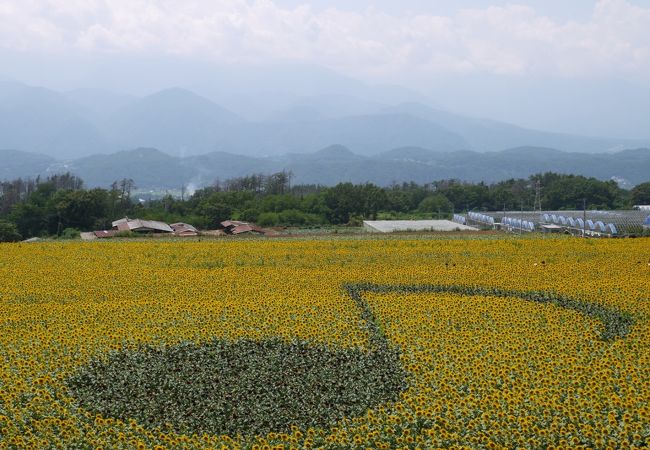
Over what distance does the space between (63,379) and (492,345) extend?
27.2 ft

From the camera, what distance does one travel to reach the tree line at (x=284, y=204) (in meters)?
58.8

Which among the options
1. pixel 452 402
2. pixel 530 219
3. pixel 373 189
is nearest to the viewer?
pixel 452 402

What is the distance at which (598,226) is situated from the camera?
45.5m

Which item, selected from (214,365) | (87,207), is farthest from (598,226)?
(87,207)

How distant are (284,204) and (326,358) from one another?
2248 inches

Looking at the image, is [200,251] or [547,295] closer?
[547,295]

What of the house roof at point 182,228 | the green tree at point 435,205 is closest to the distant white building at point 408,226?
the house roof at point 182,228

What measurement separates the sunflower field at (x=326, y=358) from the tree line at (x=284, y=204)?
3527cm

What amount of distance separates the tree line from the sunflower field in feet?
116

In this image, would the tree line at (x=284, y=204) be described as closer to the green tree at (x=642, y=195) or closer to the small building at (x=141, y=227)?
the green tree at (x=642, y=195)

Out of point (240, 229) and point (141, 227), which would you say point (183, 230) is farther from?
point (240, 229)

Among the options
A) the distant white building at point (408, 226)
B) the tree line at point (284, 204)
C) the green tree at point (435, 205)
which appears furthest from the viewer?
the green tree at point (435, 205)

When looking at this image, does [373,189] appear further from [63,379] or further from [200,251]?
[63,379]

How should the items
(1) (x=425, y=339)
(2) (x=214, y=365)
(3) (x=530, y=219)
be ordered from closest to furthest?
1. (2) (x=214, y=365)
2. (1) (x=425, y=339)
3. (3) (x=530, y=219)
